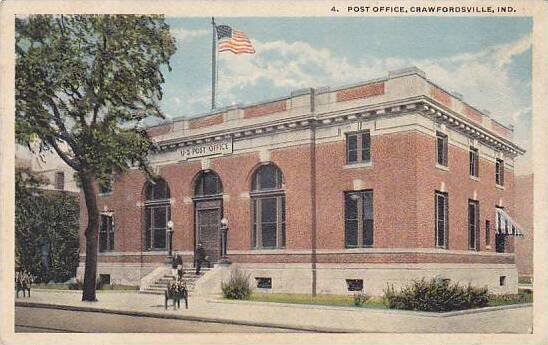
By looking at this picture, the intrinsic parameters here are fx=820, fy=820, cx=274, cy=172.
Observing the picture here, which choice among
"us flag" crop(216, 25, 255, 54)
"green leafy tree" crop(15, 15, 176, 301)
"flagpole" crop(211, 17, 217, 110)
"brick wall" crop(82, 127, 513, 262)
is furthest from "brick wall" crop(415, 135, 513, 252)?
"green leafy tree" crop(15, 15, 176, 301)

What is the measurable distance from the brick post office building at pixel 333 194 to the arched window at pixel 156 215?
21mm

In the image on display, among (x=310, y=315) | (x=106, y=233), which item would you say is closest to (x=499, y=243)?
(x=310, y=315)

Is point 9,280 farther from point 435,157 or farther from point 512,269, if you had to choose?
point 512,269

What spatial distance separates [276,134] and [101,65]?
11.0 ft

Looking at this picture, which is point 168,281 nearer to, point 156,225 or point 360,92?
point 156,225

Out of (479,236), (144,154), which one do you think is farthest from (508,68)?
(144,154)

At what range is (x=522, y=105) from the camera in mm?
12961

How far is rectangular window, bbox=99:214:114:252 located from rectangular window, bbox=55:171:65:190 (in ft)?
3.19

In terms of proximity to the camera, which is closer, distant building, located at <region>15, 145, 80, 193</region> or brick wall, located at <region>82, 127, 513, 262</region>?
brick wall, located at <region>82, 127, 513, 262</region>

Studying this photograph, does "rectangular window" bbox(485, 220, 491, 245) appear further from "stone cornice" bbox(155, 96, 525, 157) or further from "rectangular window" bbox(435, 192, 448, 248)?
"stone cornice" bbox(155, 96, 525, 157)

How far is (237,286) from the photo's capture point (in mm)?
14344

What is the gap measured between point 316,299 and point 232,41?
4.58m

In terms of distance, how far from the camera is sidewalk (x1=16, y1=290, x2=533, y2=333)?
505 inches

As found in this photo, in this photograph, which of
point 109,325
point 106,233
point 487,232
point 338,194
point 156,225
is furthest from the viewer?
point 156,225
